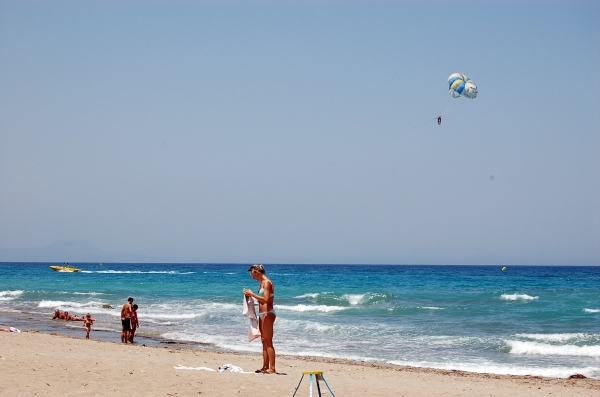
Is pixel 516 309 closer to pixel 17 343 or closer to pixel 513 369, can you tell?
pixel 513 369

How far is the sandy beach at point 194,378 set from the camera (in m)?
8.59

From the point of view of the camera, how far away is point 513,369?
14.0m

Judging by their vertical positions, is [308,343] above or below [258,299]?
below

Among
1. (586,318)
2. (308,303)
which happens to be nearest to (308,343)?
(586,318)

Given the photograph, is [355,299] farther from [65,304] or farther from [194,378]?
[194,378]

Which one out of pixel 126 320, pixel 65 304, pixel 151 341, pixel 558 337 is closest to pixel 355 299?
pixel 65 304

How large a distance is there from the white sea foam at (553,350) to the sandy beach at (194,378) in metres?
3.99

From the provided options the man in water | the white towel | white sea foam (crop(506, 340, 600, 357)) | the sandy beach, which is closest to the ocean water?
white sea foam (crop(506, 340, 600, 357))

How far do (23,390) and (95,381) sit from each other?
1.00 m

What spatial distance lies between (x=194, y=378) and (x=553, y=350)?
10.6 meters

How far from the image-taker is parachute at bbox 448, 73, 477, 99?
20.4 m

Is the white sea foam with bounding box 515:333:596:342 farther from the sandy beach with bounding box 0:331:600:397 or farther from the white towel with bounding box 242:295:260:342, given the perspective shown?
the white towel with bounding box 242:295:260:342

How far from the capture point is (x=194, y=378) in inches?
372

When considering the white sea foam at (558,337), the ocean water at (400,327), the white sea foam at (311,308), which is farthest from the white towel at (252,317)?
the white sea foam at (311,308)
